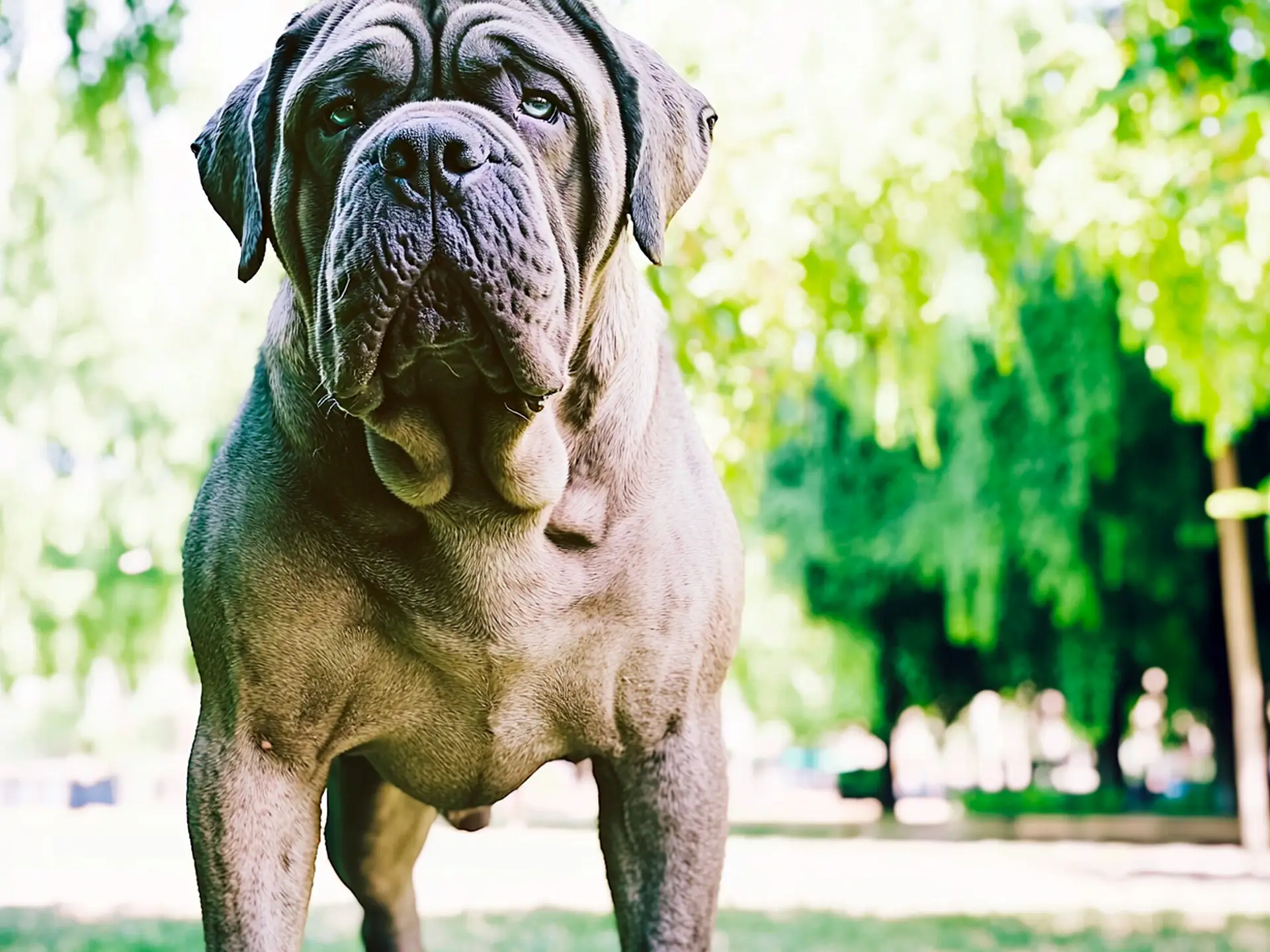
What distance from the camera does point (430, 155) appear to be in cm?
186

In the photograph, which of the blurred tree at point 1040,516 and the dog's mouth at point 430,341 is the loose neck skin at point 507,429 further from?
the blurred tree at point 1040,516

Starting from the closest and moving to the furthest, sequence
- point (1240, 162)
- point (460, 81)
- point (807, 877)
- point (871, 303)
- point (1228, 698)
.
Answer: point (460, 81), point (1240, 162), point (871, 303), point (807, 877), point (1228, 698)

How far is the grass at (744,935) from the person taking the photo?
8547 millimetres

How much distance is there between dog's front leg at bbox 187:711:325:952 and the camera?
2279 millimetres

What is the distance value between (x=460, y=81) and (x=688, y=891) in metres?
1.41

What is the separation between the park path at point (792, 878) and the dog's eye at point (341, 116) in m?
8.44

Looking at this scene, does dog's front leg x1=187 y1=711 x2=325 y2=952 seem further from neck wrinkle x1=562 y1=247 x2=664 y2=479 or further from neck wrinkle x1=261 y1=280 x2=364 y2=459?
neck wrinkle x1=562 y1=247 x2=664 y2=479

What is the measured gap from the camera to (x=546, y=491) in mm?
2252

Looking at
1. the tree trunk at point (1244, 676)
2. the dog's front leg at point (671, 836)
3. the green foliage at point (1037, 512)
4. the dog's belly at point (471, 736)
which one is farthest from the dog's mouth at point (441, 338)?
the tree trunk at point (1244, 676)

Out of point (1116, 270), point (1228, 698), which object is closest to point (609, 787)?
point (1116, 270)

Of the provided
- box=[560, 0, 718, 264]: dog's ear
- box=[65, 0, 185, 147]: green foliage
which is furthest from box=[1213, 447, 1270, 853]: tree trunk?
box=[560, 0, 718, 264]: dog's ear

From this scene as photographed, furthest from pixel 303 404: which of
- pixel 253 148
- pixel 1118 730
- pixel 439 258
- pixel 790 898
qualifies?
pixel 1118 730

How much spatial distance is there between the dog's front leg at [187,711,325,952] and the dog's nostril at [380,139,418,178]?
0.96m

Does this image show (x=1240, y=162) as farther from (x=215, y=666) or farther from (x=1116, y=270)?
(x=215, y=666)
